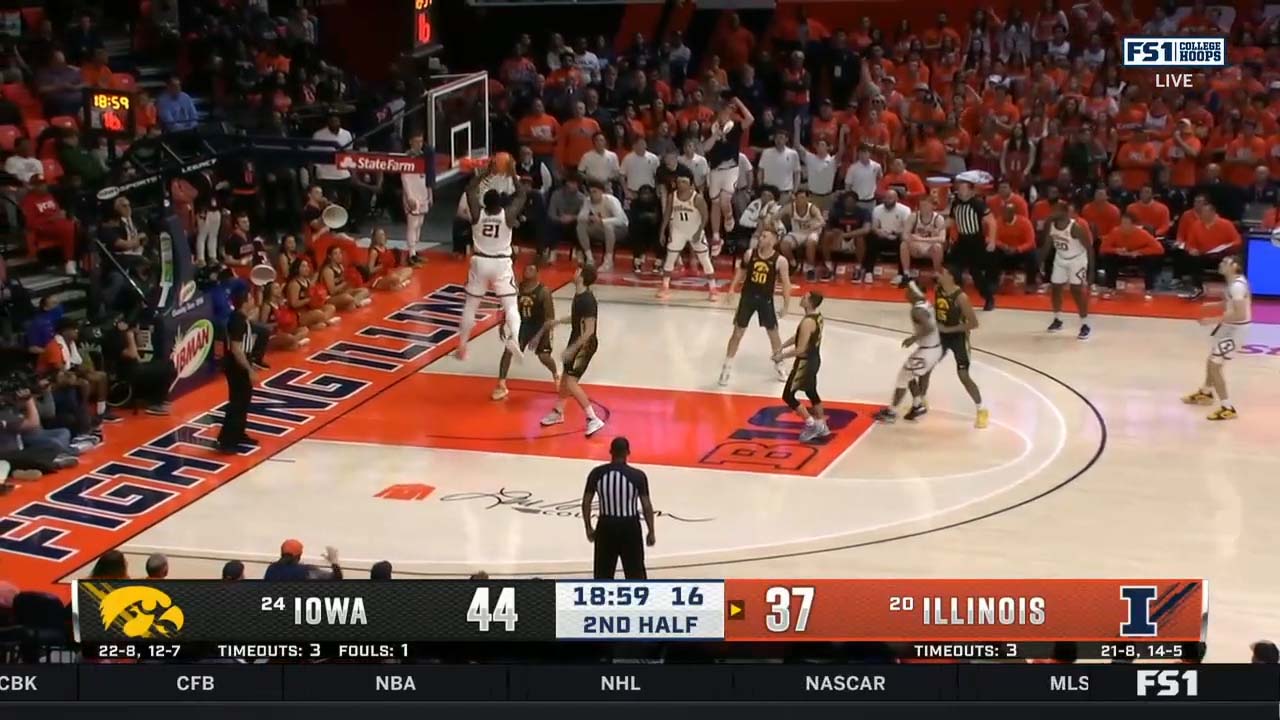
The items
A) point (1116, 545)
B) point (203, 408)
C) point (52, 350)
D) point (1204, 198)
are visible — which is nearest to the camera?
point (1116, 545)

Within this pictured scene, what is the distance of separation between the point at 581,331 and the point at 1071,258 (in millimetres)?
6525

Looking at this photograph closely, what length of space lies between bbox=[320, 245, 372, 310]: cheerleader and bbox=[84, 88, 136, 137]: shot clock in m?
2.80

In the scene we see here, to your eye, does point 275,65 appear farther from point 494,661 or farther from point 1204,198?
point 494,661

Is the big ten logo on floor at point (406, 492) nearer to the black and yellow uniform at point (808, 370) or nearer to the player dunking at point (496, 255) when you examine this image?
the player dunking at point (496, 255)

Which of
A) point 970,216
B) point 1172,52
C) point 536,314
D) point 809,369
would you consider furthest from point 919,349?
point 1172,52

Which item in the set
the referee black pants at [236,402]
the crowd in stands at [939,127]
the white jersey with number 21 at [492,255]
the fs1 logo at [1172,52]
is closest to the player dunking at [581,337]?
the white jersey with number 21 at [492,255]

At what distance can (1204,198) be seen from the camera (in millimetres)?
23141

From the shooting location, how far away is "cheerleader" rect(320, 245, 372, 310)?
22484 millimetres

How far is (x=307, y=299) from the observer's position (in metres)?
21.7

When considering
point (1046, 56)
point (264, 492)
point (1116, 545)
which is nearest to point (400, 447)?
point (264, 492)

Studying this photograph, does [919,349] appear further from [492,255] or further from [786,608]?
[786,608]

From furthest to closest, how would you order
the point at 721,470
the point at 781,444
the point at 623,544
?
1. the point at 781,444
2. the point at 721,470
3. the point at 623,544

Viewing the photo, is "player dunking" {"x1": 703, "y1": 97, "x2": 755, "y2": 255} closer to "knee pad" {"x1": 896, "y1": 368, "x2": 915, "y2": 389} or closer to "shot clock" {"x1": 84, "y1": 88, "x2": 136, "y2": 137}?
"knee pad" {"x1": 896, "y1": 368, "x2": 915, "y2": 389}

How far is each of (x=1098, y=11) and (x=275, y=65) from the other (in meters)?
11.8
